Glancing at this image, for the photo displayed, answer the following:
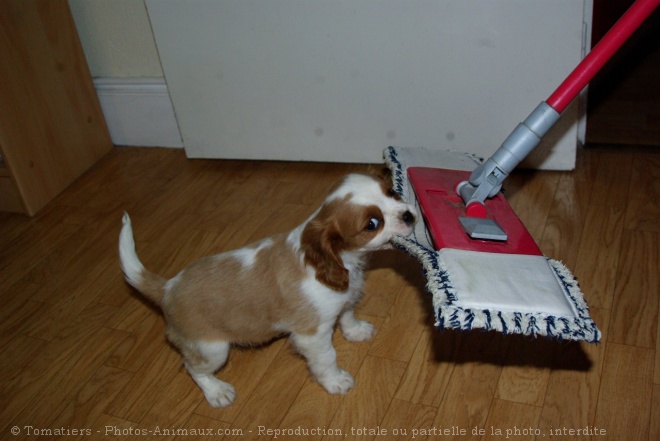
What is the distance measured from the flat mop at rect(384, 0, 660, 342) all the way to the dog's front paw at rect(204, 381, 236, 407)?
663 millimetres

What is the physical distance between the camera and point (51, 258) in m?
2.50

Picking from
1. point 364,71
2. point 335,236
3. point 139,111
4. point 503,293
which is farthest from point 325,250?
point 139,111

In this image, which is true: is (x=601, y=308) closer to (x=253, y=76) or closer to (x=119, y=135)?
(x=253, y=76)

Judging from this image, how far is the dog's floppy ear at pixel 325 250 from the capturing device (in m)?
1.59

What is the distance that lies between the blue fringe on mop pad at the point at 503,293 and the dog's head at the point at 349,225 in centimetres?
9

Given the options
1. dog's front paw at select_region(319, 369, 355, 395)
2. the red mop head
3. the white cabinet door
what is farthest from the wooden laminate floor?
the red mop head

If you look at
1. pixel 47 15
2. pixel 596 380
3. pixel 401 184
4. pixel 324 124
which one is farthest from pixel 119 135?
pixel 596 380

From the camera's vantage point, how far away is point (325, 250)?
5.22ft

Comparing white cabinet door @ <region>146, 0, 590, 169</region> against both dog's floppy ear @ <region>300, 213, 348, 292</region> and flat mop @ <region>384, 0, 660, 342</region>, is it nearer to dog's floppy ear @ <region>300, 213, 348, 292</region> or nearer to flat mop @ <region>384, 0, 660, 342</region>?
flat mop @ <region>384, 0, 660, 342</region>

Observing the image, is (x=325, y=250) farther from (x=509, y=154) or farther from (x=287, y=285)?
(x=509, y=154)

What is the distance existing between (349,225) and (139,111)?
1942 mm

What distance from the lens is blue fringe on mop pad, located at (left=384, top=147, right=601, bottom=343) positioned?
1.44 meters

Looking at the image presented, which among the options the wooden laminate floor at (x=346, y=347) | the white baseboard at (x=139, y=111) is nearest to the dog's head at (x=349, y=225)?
the wooden laminate floor at (x=346, y=347)

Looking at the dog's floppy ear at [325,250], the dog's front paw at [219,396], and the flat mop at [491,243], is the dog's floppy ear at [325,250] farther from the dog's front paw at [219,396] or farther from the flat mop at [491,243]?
the dog's front paw at [219,396]
